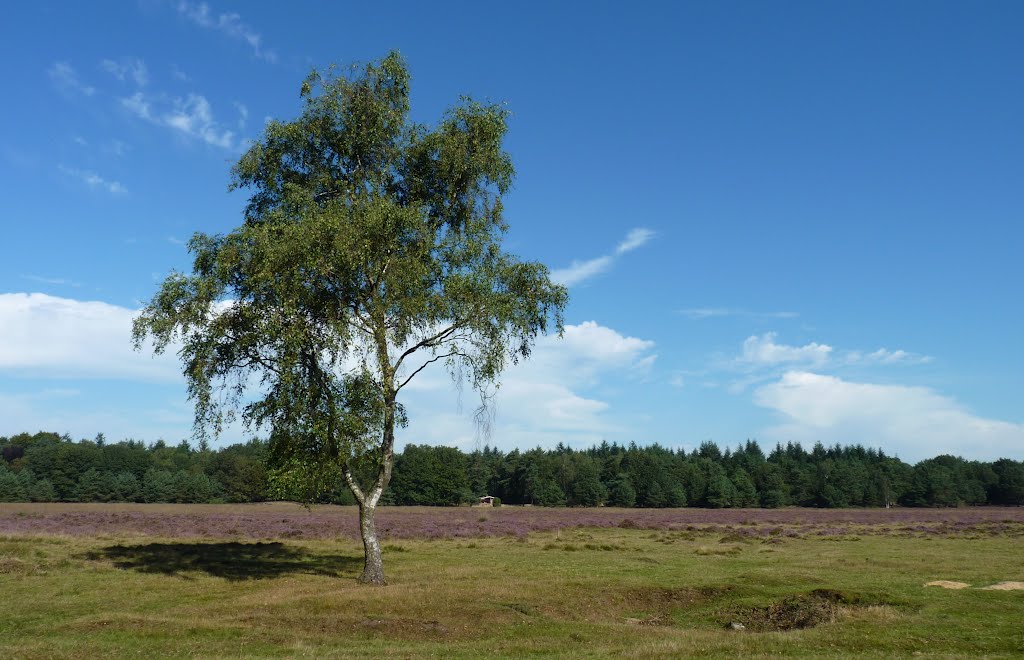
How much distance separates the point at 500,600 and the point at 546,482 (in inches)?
5371

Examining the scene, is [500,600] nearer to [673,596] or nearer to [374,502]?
[673,596]

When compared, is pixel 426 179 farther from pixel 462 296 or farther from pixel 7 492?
pixel 7 492

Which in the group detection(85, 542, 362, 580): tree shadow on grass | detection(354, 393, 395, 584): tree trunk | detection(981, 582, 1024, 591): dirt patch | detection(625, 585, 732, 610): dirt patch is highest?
detection(354, 393, 395, 584): tree trunk

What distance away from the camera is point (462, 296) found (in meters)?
29.8

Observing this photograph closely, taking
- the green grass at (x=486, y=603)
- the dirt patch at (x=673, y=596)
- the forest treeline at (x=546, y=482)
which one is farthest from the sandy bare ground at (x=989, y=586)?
the forest treeline at (x=546, y=482)

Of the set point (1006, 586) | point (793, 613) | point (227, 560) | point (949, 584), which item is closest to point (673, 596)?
point (793, 613)

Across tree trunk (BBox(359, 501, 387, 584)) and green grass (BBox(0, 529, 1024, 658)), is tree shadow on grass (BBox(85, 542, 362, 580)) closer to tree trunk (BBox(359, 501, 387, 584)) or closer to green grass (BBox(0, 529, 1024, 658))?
green grass (BBox(0, 529, 1024, 658))

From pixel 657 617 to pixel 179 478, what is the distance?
12679 cm

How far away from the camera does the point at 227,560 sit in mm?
36156

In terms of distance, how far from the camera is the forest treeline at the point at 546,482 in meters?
130

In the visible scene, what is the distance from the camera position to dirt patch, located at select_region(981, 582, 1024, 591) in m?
24.8

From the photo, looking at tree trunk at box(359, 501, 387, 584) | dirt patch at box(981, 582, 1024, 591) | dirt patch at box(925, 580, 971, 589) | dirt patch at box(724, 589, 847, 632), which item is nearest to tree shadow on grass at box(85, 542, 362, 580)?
tree trunk at box(359, 501, 387, 584)

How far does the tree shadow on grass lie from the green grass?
6.2 inches

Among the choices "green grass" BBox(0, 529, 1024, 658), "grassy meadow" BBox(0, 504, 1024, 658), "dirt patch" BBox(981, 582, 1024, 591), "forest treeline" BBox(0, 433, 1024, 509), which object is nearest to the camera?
"green grass" BBox(0, 529, 1024, 658)
